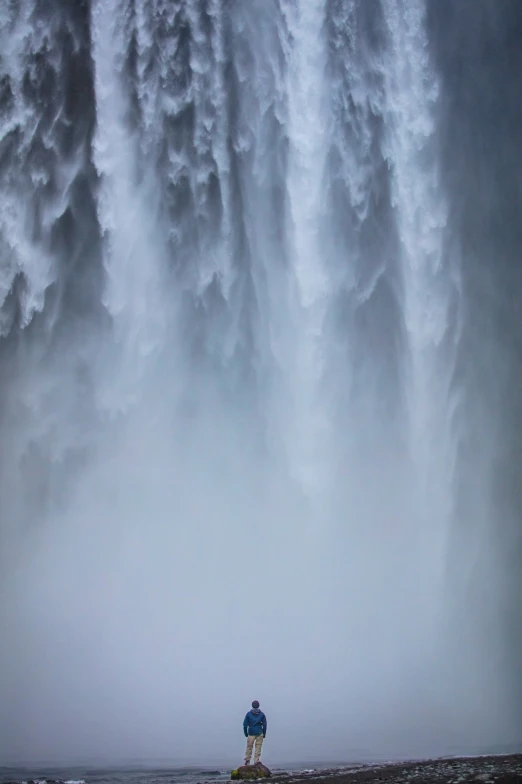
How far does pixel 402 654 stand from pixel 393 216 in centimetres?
1468

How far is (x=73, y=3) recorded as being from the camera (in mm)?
30812

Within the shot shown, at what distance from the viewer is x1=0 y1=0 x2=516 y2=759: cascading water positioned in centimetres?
2927

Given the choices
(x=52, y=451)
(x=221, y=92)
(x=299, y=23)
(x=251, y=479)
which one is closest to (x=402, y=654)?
(x=251, y=479)

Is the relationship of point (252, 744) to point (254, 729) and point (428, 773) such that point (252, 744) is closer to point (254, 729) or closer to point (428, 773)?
point (254, 729)

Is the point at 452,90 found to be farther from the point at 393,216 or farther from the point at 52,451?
the point at 52,451

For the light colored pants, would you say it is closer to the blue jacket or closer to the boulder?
the blue jacket

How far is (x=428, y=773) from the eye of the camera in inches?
601

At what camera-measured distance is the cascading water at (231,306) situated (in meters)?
29.3

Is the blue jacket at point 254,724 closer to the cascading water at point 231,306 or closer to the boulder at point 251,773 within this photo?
the boulder at point 251,773

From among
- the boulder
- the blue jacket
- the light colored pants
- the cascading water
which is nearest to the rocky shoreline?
the boulder

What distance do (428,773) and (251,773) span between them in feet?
10.6

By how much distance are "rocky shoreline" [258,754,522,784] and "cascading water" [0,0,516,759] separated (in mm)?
11266

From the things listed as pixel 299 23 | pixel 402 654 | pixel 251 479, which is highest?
pixel 299 23

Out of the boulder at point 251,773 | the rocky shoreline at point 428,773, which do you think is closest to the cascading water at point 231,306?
the rocky shoreline at point 428,773
